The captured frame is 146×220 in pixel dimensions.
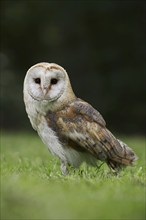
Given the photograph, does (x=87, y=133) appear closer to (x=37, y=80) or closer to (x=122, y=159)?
(x=122, y=159)

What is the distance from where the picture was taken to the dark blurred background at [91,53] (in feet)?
69.7

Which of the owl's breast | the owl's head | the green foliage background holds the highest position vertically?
the owl's head

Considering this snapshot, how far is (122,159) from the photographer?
7.82m

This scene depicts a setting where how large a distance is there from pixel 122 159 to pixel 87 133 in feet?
1.49

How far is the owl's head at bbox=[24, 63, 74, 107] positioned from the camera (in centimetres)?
759

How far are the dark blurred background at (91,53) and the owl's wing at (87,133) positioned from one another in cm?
1326

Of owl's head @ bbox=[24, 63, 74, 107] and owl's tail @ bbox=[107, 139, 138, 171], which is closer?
owl's head @ bbox=[24, 63, 74, 107]

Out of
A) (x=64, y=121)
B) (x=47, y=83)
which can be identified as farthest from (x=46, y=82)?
(x=64, y=121)

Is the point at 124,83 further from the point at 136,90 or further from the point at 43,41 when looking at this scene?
the point at 43,41

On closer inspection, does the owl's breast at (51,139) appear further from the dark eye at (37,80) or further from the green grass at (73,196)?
the dark eye at (37,80)

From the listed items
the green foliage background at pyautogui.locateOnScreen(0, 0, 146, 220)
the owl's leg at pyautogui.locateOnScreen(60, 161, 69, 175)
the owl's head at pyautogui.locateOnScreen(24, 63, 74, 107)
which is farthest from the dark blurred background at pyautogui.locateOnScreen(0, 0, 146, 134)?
the owl's head at pyautogui.locateOnScreen(24, 63, 74, 107)

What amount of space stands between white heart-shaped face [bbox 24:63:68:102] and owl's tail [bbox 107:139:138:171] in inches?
31.8

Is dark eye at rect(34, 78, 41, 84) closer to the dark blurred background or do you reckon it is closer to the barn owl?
the barn owl

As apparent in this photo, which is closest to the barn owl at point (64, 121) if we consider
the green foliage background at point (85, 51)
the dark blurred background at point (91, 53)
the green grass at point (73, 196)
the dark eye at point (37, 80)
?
the dark eye at point (37, 80)
